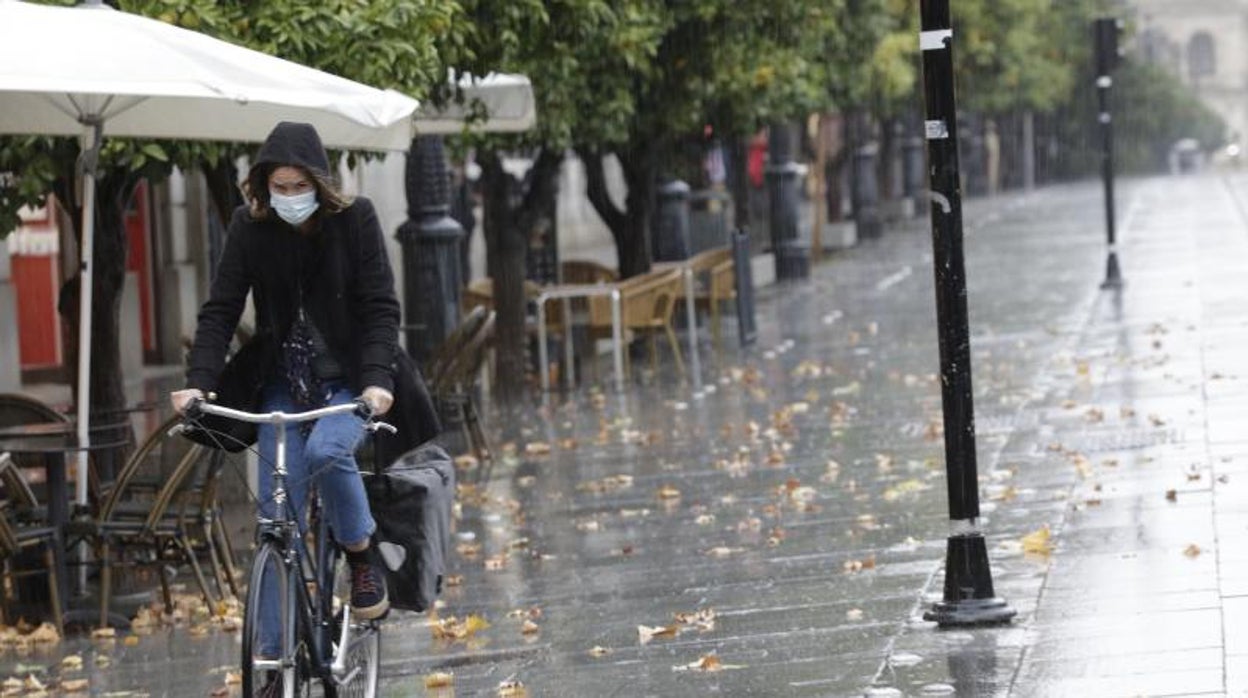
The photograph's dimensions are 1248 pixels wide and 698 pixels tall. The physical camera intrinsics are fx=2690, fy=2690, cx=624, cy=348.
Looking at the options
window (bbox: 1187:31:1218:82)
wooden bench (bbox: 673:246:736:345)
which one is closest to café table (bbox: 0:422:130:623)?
wooden bench (bbox: 673:246:736:345)

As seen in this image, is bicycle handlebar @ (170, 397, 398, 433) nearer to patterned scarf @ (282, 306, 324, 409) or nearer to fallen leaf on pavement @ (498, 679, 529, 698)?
patterned scarf @ (282, 306, 324, 409)

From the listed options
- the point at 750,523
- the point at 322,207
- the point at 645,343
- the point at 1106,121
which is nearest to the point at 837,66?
the point at 1106,121

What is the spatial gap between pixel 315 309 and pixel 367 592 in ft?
2.72

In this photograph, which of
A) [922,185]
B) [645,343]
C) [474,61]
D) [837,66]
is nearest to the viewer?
[474,61]

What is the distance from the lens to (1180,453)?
13344mm

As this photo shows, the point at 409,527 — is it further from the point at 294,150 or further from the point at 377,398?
the point at 294,150

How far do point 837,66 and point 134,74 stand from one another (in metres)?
21.5

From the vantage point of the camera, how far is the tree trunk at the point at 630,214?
80.8 ft

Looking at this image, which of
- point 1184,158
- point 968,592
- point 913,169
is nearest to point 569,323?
point 968,592

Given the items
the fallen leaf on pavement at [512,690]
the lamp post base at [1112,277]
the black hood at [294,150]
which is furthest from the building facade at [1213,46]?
the black hood at [294,150]

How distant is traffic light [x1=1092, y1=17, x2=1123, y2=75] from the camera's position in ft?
93.0

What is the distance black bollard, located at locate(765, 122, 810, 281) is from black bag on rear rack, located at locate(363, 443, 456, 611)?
26077 millimetres

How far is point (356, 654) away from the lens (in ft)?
25.2

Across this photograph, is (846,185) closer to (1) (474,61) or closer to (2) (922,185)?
(2) (922,185)
